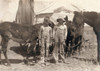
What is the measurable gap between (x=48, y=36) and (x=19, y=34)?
0.55 metres

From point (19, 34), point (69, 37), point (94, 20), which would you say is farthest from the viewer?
point (94, 20)

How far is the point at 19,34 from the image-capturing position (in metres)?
4.88

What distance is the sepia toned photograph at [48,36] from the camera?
482cm

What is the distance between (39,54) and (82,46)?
87cm

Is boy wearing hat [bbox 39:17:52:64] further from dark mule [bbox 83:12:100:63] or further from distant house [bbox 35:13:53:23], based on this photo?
dark mule [bbox 83:12:100:63]

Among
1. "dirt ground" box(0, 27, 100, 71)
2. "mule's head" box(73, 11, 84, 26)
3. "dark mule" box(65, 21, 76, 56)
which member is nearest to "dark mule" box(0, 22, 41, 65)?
"dirt ground" box(0, 27, 100, 71)

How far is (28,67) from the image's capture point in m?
4.78

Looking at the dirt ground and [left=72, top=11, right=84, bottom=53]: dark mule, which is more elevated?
[left=72, top=11, right=84, bottom=53]: dark mule

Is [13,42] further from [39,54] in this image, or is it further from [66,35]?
[66,35]

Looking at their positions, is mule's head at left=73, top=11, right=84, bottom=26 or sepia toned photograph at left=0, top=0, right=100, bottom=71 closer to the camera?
sepia toned photograph at left=0, top=0, right=100, bottom=71

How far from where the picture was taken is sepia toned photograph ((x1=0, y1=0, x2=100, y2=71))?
4824mm

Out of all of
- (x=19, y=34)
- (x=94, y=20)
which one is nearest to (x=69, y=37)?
(x=94, y=20)

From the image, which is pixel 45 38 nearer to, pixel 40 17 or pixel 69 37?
pixel 40 17

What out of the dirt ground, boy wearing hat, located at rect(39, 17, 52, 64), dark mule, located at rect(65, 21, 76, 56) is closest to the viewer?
the dirt ground
